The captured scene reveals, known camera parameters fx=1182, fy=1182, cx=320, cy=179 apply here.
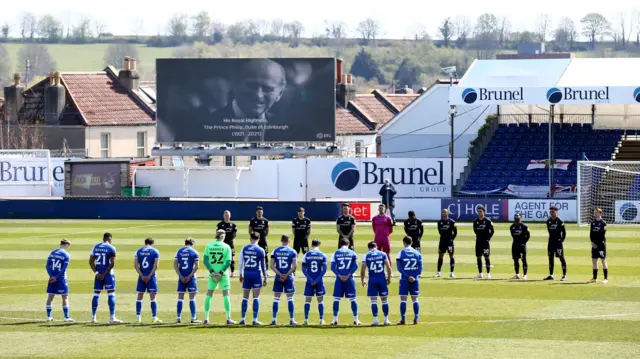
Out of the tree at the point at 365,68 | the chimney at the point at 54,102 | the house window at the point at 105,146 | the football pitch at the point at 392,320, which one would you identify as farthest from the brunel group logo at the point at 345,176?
the tree at the point at 365,68

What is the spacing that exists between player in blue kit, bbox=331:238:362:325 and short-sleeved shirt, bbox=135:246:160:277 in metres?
3.66

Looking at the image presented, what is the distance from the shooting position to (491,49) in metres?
190

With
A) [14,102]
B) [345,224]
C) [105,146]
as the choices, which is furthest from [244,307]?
[14,102]

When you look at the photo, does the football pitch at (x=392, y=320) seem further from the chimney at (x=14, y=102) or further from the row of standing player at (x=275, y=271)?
the chimney at (x=14, y=102)

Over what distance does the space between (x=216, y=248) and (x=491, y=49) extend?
170255 millimetres

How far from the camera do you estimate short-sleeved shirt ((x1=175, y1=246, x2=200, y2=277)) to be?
23.9m

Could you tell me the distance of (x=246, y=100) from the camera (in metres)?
59.2

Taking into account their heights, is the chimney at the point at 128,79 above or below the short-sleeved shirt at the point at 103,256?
above

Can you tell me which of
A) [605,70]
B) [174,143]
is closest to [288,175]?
[174,143]

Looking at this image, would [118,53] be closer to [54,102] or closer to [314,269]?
[54,102]

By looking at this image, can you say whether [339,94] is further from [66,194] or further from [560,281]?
[560,281]

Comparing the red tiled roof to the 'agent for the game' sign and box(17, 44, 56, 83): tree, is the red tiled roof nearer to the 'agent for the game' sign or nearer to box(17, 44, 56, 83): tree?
the 'agent for the game' sign

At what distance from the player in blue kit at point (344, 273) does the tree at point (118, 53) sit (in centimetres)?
15235

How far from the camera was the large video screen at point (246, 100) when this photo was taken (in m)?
59.1
